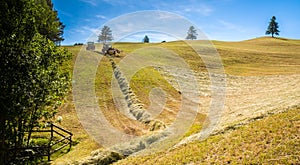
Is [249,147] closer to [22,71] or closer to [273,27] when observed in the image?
[22,71]

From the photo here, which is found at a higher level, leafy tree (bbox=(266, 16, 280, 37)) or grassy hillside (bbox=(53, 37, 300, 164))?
leafy tree (bbox=(266, 16, 280, 37))

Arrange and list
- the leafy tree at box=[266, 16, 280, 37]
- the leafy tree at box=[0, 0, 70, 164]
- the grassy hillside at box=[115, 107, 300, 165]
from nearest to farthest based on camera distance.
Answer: the grassy hillside at box=[115, 107, 300, 165] → the leafy tree at box=[0, 0, 70, 164] → the leafy tree at box=[266, 16, 280, 37]

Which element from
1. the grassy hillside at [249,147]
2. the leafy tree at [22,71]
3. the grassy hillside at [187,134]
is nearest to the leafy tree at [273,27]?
Result: the grassy hillside at [187,134]

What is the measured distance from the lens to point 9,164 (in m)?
16.6

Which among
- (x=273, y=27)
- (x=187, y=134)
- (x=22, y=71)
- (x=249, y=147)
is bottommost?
(x=187, y=134)

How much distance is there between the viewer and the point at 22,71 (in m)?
15.0

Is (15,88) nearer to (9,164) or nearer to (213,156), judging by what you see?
(9,164)

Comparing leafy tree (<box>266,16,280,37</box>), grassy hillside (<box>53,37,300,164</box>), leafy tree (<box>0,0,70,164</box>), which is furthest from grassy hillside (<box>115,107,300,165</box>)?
leafy tree (<box>266,16,280,37</box>)

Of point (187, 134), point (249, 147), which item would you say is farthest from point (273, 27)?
point (249, 147)

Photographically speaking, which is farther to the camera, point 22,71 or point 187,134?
point 187,134

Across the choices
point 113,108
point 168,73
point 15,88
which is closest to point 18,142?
point 15,88

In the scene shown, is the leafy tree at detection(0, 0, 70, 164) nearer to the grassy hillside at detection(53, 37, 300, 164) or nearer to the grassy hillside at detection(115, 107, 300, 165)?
the grassy hillside at detection(53, 37, 300, 164)

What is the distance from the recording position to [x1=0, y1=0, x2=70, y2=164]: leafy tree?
14.5 metres

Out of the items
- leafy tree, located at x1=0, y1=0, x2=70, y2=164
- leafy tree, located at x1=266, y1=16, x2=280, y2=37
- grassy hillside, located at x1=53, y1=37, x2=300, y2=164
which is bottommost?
grassy hillside, located at x1=53, y1=37, x2=300, y2=164
